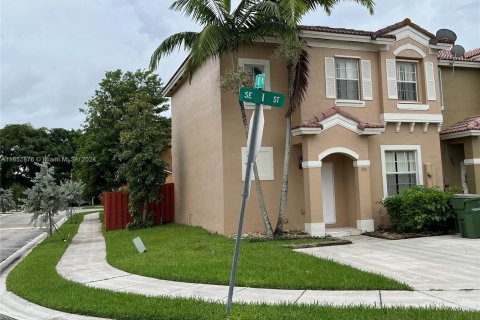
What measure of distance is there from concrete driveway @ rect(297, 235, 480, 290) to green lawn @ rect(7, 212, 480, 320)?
1740 mm

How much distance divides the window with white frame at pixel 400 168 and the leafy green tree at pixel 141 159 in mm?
8932

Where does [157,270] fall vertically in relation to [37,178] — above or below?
below

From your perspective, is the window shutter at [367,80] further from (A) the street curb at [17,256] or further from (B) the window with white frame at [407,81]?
(A) the street curb at [17,256]

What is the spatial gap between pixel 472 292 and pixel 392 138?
8.98 m

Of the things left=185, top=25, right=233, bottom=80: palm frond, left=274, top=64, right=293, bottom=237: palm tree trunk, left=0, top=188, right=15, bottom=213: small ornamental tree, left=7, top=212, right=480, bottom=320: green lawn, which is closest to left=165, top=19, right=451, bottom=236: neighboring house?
left=274, top=64, right=293, bottom=237: palm tree trunk

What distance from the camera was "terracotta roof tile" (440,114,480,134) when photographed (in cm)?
1498

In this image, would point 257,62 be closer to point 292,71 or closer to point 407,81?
point 292,71

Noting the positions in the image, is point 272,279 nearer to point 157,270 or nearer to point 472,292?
point 157,270

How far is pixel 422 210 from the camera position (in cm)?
1292

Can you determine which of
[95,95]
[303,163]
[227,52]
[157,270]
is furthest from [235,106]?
[95,95]

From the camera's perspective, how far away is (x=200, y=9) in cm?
1223

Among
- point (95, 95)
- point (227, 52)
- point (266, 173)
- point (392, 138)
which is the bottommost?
point (266, 173)

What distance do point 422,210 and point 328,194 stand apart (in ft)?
9.85

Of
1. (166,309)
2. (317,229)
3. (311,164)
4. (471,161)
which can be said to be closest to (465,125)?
(471,161)
